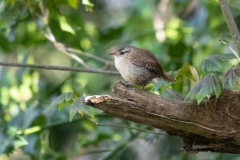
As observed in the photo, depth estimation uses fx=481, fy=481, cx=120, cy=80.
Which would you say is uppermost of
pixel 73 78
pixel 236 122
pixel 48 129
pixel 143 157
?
pixel 236 122

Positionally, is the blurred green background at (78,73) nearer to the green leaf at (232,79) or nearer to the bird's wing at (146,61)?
the bird's wing at (146,61)

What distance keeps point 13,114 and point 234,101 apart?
1.91 m

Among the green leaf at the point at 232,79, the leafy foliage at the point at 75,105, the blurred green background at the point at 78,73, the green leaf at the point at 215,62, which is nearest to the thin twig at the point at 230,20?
the green leaf at the point at 232,79

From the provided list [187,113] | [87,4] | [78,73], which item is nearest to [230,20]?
[187,113]

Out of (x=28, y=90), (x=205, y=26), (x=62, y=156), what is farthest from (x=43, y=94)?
(x=205, y=26)

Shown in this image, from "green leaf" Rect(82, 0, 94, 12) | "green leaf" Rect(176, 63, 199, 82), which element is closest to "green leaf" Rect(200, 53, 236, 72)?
"green leaf" Rect(176, 63, 199, 82)

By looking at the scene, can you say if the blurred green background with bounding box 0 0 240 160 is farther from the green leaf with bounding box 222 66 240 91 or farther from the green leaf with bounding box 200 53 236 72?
the green leaf with bounding box 222 66 240 91

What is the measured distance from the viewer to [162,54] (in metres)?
3.46

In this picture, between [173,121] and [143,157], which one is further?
[143,157]

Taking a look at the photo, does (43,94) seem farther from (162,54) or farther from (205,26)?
(205,26)

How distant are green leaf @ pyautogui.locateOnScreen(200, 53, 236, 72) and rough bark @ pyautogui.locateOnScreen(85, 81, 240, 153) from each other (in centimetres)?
16

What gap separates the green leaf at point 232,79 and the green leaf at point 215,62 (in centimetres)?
18

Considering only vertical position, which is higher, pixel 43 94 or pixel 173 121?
pixel 173 121

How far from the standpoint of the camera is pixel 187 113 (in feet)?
6.07
